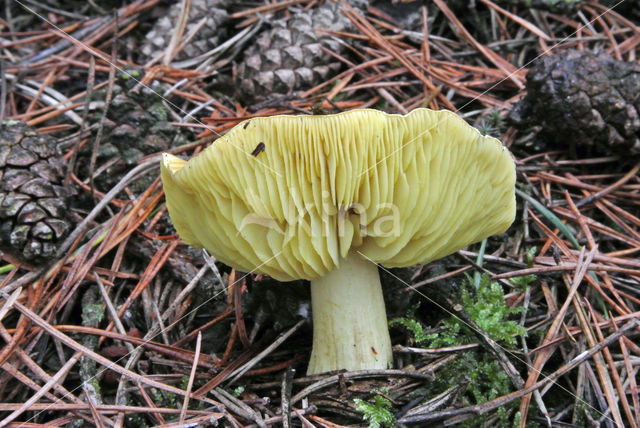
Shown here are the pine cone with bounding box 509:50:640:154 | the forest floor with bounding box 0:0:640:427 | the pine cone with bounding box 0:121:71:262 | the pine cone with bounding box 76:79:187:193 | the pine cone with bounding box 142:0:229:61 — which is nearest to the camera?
the forest floor with bounding box 0:0:640:427

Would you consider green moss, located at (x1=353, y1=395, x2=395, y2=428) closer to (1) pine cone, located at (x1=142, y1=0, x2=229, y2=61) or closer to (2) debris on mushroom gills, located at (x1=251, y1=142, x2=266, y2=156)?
(2) debris on mushroom gills, located at (x1=251, y1=142, x2=266, y2=156)

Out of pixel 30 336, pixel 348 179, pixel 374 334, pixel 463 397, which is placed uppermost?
pixel 348 179

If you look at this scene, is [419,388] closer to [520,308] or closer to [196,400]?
[520,308]

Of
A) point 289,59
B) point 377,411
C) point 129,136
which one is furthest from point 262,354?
point 289,59

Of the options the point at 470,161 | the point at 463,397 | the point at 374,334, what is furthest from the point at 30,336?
the point at 470,161

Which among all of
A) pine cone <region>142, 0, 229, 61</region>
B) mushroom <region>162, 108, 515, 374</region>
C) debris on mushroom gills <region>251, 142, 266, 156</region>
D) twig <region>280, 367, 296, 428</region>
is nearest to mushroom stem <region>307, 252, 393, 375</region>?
mushroom <region>162, 108, 515, 374</region>

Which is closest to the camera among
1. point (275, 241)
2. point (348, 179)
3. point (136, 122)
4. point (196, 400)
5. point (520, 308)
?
point (348, 179)
